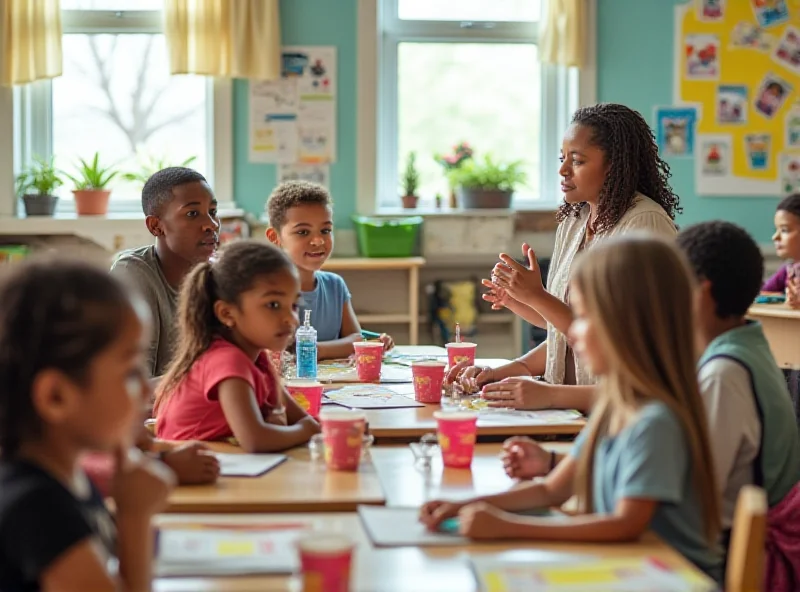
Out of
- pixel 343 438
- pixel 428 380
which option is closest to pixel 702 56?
pixel 428 380

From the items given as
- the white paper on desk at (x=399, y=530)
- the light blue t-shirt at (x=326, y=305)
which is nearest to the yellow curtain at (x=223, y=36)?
the light blue t-shirt at (x=326, y=305)

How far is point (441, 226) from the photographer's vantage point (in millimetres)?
5754

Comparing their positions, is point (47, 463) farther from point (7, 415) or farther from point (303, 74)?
point (303, 74)

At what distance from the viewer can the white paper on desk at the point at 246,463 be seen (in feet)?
6.46

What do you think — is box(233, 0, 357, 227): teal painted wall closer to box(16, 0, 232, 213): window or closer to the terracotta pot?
box(16, 0, 232, 213): window

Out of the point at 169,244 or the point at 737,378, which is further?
the point at 169,244

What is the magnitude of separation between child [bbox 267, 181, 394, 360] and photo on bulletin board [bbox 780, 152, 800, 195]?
335cm

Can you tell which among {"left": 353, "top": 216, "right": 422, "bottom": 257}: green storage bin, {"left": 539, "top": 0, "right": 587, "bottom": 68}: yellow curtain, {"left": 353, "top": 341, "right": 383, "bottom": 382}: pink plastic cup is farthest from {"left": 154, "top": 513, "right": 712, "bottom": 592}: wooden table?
{"left": 539, "top": 0, "right": 587, "bottom": 68}: yellow curtain

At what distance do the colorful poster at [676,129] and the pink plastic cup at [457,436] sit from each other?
4.32 metres

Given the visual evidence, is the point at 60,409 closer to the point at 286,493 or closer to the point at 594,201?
the point at 286,493

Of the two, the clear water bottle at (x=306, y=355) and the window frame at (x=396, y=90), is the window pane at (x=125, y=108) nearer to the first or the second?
the window frame at (x=396, y=90)

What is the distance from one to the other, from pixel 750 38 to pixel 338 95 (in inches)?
93.1

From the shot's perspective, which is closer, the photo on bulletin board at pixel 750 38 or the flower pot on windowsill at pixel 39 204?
the flower pot on windowsill at pixel 39 204

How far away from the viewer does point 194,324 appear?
2.30 meters
